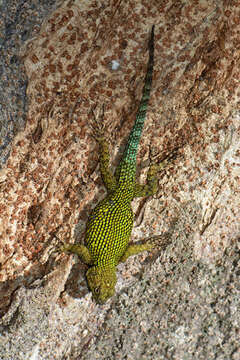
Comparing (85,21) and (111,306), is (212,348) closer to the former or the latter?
(111,306)

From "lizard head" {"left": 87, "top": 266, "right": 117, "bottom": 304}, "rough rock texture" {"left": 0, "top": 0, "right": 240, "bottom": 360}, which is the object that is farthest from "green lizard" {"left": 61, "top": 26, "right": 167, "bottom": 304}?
"rough rock texture" {"left": 0, "top": 0, "right": 240, "bottom": 360}

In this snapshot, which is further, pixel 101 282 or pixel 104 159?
pixel 104 159

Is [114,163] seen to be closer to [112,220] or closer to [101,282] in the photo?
[112,220]

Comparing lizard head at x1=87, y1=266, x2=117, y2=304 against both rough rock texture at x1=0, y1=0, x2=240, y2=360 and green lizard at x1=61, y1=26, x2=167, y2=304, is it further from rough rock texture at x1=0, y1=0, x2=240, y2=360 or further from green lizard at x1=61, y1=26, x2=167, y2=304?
rough rock texture at x1=0, y1=0, x2=240, y2=360

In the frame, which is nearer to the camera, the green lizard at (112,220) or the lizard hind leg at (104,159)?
the green lizard at (112,220)

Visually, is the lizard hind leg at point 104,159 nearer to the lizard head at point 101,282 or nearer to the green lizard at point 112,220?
the green lizard at point 112,220

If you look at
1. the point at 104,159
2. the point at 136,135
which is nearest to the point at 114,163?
the point at 104,159

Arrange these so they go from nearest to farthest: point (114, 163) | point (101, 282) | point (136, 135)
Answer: point (101, 282) < point (136, 135) < point (114, 163)

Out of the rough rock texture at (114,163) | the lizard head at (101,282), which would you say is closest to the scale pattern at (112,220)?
the lizard head at (101,282)
